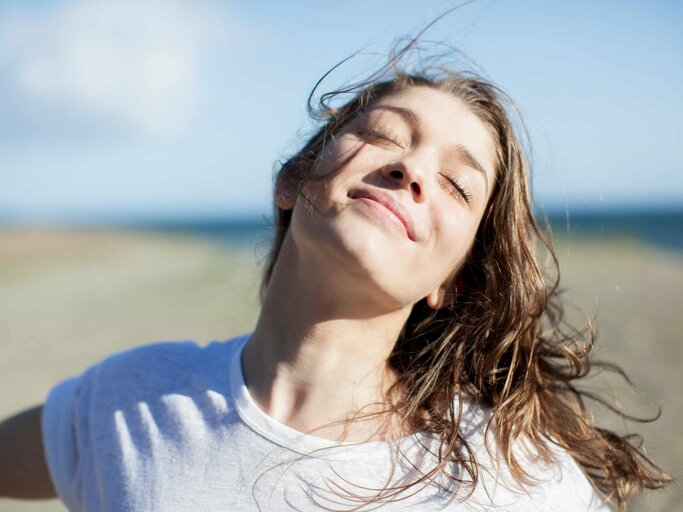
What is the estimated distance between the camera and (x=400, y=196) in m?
2.30

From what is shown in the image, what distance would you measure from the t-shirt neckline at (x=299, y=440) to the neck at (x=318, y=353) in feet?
0.13

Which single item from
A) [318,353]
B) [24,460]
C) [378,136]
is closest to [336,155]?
[378,136]

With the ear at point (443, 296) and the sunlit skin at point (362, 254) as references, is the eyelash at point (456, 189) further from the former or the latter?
the ear at point (443, 296)

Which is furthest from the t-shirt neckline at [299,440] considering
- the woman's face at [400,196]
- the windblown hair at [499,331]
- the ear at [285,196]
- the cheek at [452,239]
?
the ear at [285,196]

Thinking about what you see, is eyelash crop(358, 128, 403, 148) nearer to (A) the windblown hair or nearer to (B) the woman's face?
(B) the woman's face

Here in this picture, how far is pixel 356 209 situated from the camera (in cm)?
228

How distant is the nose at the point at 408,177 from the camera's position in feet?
7.64

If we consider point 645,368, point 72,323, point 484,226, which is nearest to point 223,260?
point 72,323

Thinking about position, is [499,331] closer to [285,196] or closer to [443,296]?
[443,296]

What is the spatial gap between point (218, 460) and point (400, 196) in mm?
954

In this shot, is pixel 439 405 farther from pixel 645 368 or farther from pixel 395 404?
pixel 645 368

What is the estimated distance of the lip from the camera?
2.28 metres

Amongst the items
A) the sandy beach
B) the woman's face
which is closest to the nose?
the woman's face

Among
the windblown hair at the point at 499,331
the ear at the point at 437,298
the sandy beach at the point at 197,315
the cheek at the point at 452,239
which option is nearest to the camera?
the cheek at the point at 452,239
